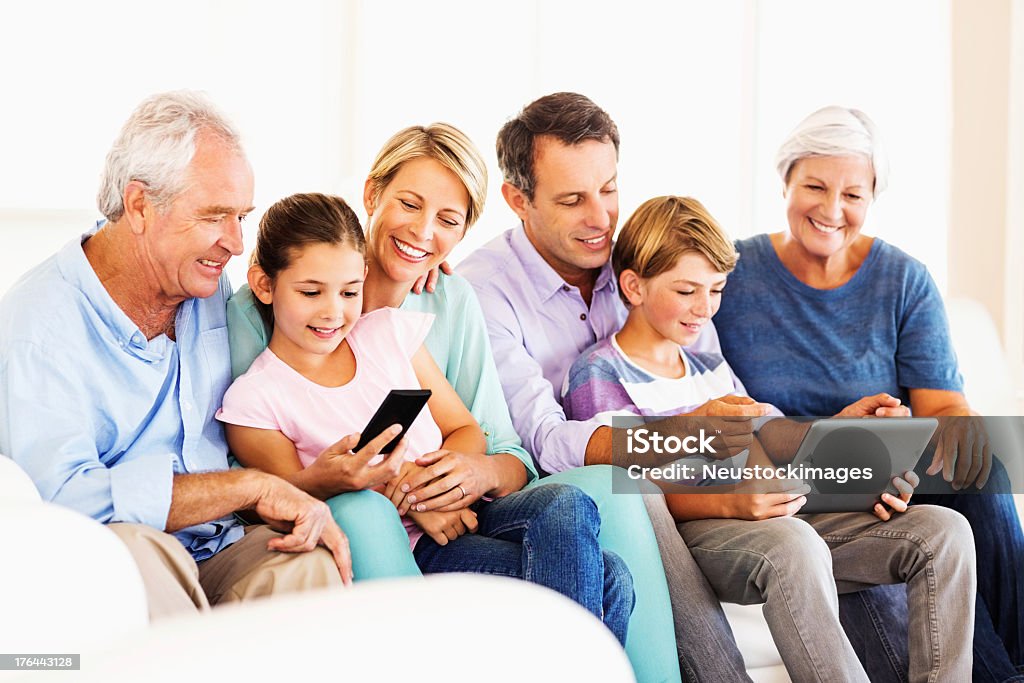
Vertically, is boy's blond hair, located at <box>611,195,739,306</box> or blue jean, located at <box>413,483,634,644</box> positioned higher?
boy's blond hair, located at <box>611,195,739,306</box>

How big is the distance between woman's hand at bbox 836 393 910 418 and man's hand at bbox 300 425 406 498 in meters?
0.97

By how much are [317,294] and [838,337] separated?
1.17 m

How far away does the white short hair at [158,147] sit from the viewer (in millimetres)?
1684

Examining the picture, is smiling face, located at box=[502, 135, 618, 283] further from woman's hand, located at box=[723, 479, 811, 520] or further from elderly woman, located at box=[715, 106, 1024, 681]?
woman's hand, located at box=[723, 479, 811, 520]

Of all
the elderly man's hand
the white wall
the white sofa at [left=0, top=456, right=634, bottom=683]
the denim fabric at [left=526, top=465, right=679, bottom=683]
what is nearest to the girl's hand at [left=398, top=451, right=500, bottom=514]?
the denim fabric at [left=526, top=465, right=679, bottom=683]

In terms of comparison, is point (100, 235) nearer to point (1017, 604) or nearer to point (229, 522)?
point (229, 522)

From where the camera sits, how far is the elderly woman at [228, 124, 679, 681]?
1.75 m

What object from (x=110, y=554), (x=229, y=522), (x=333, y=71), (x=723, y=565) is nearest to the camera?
(x=110, y=554)

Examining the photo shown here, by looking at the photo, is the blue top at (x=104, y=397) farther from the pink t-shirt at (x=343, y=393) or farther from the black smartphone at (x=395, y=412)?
the black smartphone at (x=395, y=412)

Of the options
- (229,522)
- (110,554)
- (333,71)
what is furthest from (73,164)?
(110,554)

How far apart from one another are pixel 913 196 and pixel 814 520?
243 cm

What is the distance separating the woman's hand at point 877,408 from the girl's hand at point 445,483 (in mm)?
788

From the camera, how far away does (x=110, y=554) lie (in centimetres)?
94

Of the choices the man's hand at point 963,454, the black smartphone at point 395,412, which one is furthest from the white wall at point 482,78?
the black smartphone at point 395,412
